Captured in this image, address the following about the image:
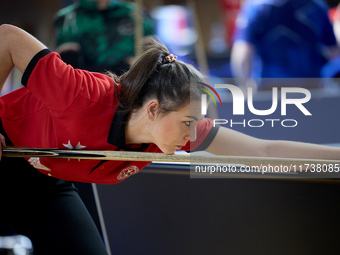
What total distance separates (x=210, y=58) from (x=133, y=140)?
2.29m

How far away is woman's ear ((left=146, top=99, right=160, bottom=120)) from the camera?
0.97m

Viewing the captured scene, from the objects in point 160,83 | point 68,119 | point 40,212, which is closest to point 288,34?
point 160,83

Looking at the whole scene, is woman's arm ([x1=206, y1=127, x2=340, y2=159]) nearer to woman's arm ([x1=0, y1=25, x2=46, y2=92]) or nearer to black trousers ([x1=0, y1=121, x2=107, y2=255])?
black trousers ([x1=0, y1=121, x2=107, y2=255])

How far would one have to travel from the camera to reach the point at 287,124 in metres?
1.37

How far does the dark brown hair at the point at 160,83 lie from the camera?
0.97 meters

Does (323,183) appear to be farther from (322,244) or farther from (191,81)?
(191,81)

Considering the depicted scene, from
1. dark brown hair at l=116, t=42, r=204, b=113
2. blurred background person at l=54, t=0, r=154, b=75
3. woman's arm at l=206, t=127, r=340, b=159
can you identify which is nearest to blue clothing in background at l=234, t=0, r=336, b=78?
blurred background person at l=54, t=0, r=154, b=75

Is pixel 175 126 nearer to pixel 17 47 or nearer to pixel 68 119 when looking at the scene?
pixel 68 119

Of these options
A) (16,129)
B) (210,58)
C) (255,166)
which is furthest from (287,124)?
(210,58)

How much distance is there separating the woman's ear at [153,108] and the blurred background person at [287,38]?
0.94 metres

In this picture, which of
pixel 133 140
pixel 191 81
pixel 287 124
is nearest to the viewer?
pixel 191 81

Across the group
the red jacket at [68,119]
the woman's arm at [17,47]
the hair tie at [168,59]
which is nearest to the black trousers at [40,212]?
the red jacket at [68,119]

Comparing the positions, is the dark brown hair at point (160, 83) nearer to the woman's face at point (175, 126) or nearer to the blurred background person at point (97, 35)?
the woman's face at point (175, 126)

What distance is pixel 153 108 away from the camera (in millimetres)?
983
